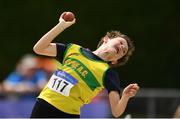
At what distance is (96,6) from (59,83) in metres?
11.8

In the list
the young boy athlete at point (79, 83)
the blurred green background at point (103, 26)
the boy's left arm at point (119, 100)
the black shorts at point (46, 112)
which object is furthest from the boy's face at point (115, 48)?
the blurred green background at point (103, 26)

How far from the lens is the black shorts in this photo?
5762mm

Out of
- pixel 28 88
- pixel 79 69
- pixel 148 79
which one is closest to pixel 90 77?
pixel 79 69

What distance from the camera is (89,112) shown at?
1041 cm

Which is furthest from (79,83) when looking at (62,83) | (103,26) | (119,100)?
(103,26)

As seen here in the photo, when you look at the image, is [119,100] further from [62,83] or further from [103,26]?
[103,26]

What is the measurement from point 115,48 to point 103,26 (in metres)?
11.4

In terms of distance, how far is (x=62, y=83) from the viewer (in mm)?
5711

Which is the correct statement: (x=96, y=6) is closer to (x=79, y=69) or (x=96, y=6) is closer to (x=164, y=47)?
(x=164, y=47)

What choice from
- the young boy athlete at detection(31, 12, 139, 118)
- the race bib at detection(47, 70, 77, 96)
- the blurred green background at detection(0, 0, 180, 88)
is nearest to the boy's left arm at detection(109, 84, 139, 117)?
the young boy athlete at detection(31, 12, 139, 118)

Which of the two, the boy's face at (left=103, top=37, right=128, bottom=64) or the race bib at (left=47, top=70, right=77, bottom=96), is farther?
the boy's face at (left=103, top=37, right=128, bottom=64)

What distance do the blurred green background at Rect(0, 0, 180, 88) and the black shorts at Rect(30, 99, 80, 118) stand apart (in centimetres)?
1082

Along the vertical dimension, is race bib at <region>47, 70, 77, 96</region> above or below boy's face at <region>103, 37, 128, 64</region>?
below

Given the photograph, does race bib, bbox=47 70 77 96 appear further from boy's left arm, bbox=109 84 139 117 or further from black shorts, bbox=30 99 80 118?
boy's left arm, bbox=109 84 139 117
